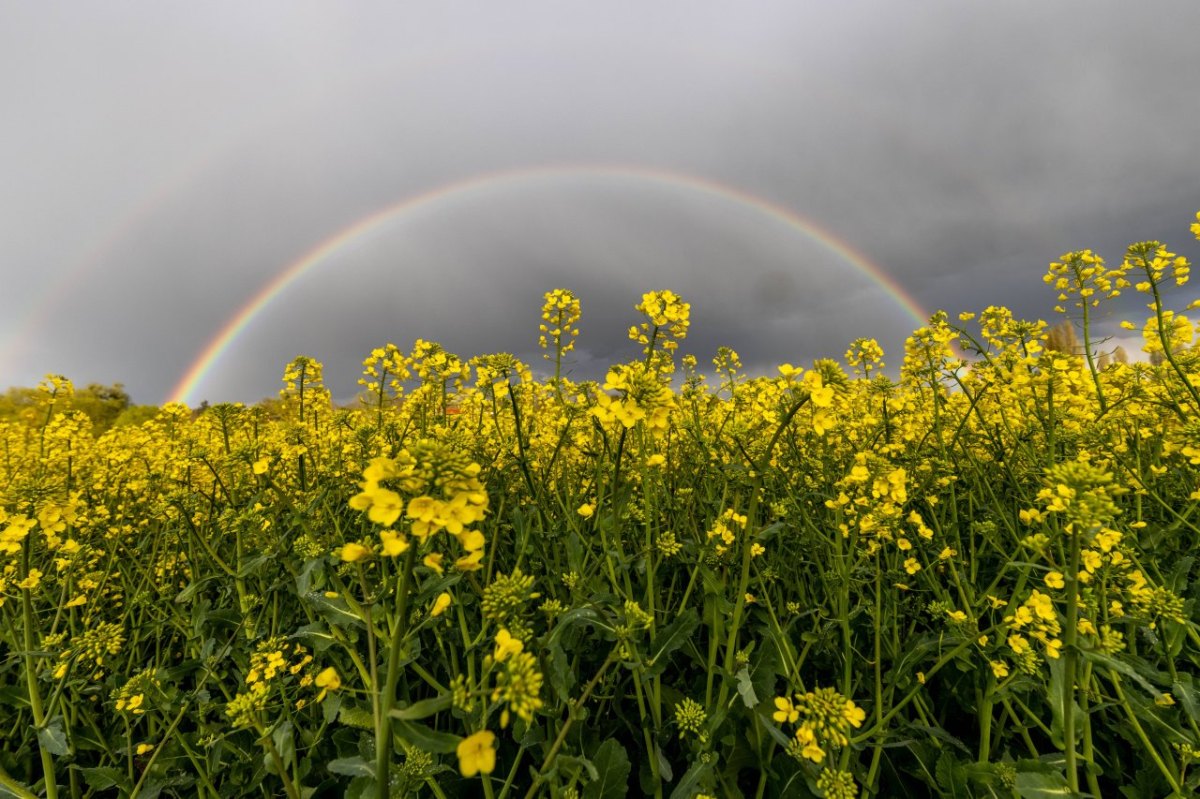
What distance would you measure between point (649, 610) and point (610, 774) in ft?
2.33

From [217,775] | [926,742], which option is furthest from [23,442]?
[926,742]

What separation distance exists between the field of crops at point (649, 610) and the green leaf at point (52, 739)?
0.01 meters

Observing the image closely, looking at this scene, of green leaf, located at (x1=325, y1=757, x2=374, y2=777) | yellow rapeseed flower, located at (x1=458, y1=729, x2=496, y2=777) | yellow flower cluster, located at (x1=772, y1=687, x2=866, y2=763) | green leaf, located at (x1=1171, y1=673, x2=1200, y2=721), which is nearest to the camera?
yellow rapeseed flower, located at (x1=458, y1=729, x2=496, y2=777)

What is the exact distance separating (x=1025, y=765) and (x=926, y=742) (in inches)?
26.6

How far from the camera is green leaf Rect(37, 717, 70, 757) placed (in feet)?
7.59

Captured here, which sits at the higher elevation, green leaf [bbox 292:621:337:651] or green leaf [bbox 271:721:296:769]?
green leaf [bbox 292:621:337:651]

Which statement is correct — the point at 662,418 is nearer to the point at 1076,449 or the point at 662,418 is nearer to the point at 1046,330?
the point at 1046,330

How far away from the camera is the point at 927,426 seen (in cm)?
454

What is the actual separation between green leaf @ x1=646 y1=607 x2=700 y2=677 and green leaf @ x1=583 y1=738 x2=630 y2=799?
357 mm

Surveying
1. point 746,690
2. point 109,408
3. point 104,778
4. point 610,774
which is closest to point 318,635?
point 610,774

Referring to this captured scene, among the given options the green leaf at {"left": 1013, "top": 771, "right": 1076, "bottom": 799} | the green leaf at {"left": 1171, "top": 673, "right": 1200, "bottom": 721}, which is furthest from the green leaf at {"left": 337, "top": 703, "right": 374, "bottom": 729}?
the green leaf at {"left": 1171, "top": 673, "right": 1200, "bottom": 721}

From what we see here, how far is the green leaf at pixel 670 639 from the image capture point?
2.37 metres

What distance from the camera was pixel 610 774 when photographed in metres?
2.19

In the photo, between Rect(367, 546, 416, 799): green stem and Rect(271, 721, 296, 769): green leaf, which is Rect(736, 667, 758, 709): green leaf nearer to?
Rect(367, 546, 416, 799): green stem
